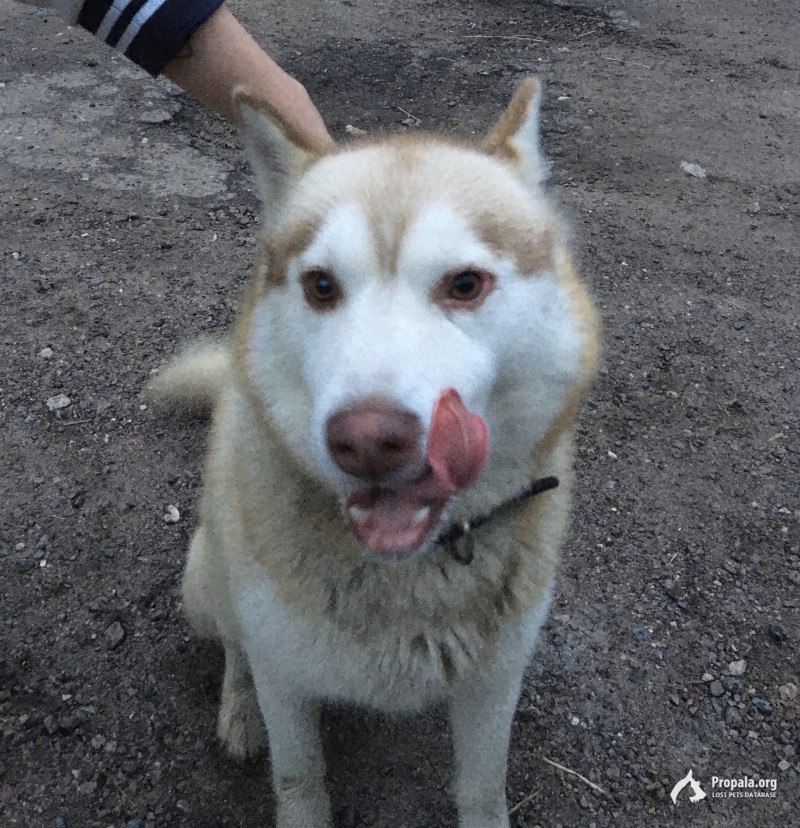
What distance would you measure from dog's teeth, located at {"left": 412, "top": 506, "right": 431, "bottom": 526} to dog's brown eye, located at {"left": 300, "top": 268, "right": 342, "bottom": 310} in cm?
39

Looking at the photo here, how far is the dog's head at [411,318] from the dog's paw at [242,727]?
97cm

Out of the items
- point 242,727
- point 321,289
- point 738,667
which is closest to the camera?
point 321,289

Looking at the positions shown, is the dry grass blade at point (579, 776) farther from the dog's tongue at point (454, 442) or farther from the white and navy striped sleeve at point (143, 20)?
the white and navy striped sleeve at point (143, 20)

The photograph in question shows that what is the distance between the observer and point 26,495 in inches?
110

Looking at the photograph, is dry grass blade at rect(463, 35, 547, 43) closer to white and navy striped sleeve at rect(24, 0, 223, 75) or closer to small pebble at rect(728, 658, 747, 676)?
white and navy striped sleeve at rect(24, 0, 223, 75)

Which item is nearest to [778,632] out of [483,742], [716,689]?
[716,689]

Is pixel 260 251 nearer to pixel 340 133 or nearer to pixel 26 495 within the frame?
pixel 26 495

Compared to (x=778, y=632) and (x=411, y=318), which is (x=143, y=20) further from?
(x=778, y=632)

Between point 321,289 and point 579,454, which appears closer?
point 321,289

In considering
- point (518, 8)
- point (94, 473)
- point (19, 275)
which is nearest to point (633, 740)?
point (94, 473)

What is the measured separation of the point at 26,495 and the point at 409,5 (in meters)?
5.15

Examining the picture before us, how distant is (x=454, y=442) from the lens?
49.2 inches

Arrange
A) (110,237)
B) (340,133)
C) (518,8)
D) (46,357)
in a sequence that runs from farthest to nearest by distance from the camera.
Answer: (518,8)
(340,133)
(110,237)
(46,357)

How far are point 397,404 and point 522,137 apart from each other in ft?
2.57
